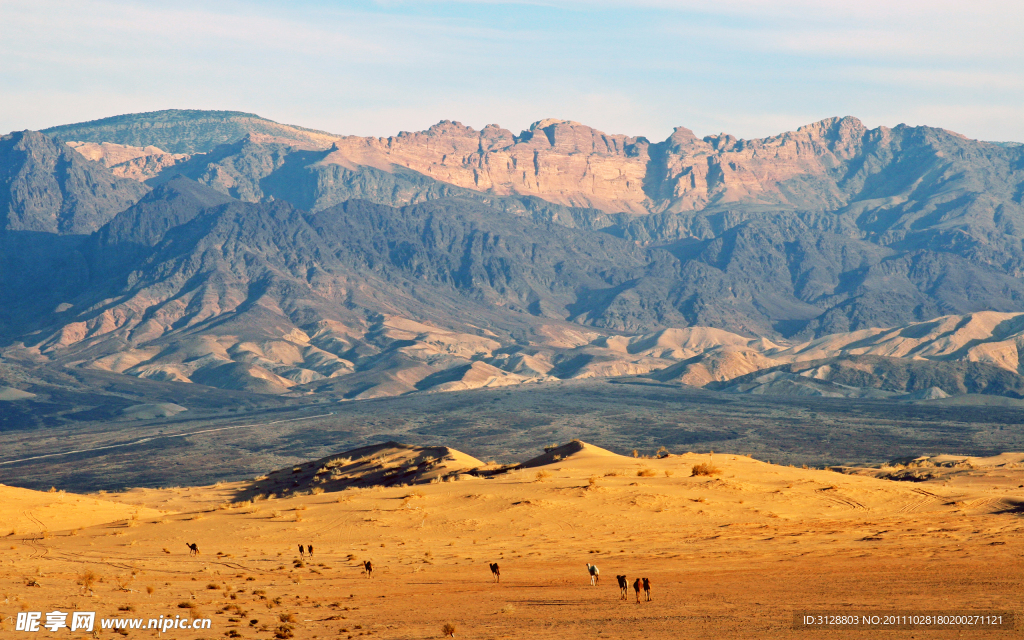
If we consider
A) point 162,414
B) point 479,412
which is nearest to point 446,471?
point 479,412

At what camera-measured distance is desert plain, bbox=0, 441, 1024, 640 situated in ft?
81.8

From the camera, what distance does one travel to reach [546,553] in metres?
33.8

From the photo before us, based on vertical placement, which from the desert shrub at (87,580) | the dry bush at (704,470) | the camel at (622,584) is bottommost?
the desert shrub at (87,580)

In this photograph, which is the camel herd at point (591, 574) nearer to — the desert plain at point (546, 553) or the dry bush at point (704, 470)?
the desert plain at point (546, 553)

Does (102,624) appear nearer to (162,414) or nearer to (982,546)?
(982,546)

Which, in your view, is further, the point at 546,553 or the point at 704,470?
the point at 704,470

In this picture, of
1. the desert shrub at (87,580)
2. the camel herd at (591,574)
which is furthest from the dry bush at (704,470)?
the desert shrub at (87,580)

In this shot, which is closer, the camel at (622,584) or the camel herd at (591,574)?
the camel herd at (591,574)

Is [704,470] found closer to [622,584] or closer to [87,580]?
[622,584]

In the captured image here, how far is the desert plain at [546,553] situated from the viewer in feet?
81.8

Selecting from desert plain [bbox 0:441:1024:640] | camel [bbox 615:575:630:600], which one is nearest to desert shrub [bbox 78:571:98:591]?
desert plain [bbox 0:441:1024:640]

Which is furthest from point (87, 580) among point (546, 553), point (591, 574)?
point (546, 553)

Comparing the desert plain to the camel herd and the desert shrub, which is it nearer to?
the desert shrub

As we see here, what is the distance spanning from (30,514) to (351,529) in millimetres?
14157
